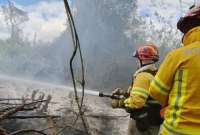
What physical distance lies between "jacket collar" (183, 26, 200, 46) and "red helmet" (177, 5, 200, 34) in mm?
102

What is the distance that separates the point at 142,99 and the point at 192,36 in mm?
2206

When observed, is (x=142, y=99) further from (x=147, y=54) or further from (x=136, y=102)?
(x=147, y=54)

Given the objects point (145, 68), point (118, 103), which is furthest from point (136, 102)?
point (118, 103)

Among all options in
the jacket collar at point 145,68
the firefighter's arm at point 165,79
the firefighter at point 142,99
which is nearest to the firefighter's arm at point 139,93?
the firefighter at point 142,99

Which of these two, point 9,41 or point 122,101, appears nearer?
point 122,101

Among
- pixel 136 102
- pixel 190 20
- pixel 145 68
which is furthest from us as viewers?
pixel 145 68

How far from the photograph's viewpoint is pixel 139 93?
482 centimetres

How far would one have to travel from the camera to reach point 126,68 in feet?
188

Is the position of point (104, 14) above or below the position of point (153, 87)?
above

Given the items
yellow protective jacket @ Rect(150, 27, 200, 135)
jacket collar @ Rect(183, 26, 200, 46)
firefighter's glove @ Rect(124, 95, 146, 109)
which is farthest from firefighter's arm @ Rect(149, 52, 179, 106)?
firefighter's glove @ Rect(124, 95, 146, 109)

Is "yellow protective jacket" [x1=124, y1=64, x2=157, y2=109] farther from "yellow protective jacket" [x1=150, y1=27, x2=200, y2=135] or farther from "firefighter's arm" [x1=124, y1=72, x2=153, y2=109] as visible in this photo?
"yellow protective jacket" [x1=150, y1=27, x2=200, y2=135]

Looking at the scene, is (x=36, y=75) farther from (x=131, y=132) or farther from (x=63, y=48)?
(x=131, y=132)

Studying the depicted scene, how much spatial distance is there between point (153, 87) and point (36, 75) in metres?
61.6

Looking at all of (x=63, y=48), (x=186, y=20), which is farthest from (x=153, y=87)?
(x=63, y=48)
